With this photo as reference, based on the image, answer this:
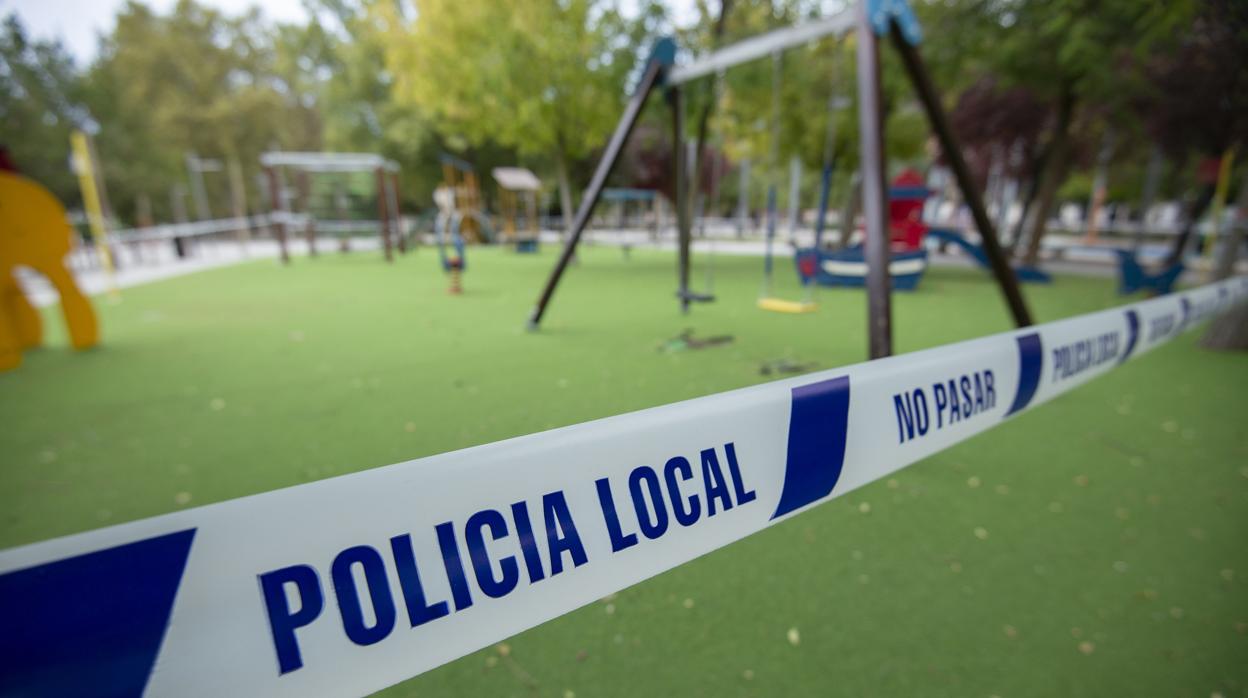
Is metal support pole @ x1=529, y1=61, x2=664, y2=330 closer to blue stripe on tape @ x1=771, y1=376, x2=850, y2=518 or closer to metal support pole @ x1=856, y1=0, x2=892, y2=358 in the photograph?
metal support pole @ x1=856, y1=0, x2=892, y2=358

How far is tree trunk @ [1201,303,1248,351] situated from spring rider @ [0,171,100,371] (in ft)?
40.3

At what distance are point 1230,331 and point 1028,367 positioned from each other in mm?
6314

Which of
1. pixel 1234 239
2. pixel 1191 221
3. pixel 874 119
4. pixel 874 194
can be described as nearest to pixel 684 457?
pixel 874 194

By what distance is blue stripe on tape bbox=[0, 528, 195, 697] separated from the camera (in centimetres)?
53

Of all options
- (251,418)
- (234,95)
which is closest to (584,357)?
(251,418)

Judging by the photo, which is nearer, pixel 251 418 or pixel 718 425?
pixel 718 425

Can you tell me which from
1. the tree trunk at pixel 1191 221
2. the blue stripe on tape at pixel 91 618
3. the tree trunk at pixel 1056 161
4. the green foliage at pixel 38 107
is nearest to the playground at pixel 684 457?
the blue stripe on tape at pixel 91 618

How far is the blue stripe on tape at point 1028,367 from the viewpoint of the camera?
1.70 meters

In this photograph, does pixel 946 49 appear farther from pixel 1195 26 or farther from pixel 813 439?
pixel 813 439

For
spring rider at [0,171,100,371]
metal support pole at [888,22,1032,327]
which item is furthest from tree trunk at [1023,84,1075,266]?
spring rider at [0,171,100,371]

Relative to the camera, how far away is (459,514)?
0.77 metres

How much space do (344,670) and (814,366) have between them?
13.6 ft

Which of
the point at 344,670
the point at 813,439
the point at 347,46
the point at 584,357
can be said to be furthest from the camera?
A: the point at 347,46

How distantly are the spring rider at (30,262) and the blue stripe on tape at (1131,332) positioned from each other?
8.93m
